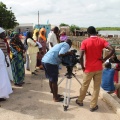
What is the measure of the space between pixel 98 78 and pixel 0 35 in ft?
8.19

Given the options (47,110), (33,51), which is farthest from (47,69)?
(33,51)

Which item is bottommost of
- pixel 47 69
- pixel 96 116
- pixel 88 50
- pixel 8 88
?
pixel 96 116

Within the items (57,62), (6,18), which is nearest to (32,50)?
(57,62)

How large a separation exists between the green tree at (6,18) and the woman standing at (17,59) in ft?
147

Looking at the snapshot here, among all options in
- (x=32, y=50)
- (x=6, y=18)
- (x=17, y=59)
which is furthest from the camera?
(x=6, y=18)

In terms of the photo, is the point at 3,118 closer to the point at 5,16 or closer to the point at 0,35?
the point at 0,35

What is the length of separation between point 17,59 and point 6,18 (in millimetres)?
45922

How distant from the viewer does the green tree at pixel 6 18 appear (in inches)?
2008

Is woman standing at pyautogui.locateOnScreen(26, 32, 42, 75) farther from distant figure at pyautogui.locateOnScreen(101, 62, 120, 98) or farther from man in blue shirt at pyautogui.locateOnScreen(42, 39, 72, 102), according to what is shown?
man in blue shirt at pyautogui.locateOnScreen(42, 39, 72, 102)

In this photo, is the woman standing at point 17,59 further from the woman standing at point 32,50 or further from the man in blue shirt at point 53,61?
the man in blue shirt at point 53,61

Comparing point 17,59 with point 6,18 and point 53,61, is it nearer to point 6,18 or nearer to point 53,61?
point 53,61

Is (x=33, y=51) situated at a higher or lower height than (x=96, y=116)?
higher

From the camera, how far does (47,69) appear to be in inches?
217

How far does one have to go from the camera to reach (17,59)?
6797mm
